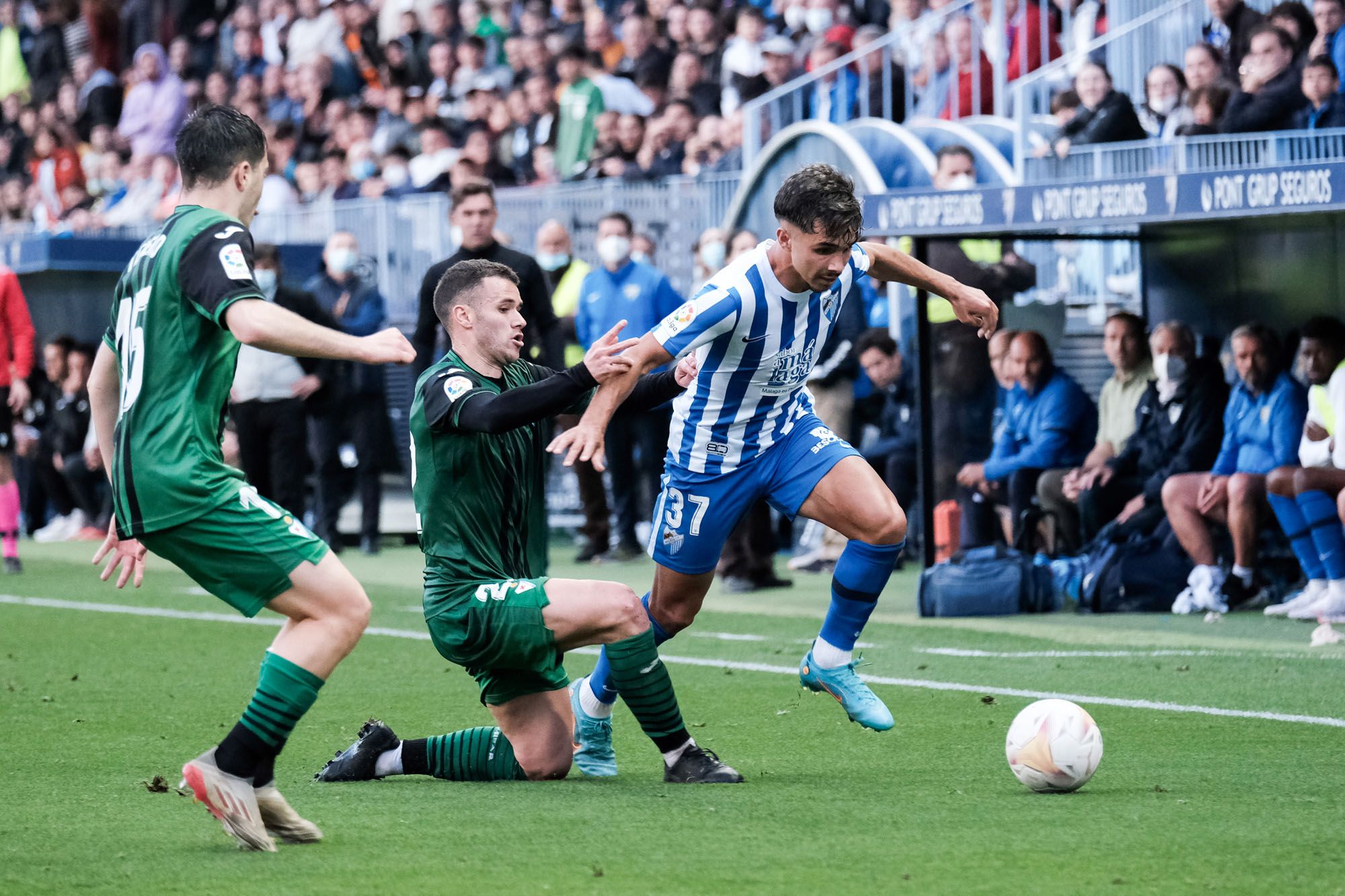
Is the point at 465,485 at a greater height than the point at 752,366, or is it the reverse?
the point at 752,366

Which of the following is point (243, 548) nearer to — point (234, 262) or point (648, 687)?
point (234, 262)

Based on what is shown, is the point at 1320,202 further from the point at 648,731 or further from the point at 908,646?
the point at 648,731

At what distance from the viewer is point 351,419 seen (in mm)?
15305

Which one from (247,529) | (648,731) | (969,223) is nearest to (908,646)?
(969,223)

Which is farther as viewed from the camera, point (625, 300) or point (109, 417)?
point (625, 300)

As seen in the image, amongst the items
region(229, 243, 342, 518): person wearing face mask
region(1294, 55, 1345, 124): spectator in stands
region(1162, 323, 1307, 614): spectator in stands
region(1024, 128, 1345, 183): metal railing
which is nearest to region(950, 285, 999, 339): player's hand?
region(1024, 128, 1345, 183): metal railing

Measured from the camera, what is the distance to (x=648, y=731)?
565cm

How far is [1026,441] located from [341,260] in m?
6.68

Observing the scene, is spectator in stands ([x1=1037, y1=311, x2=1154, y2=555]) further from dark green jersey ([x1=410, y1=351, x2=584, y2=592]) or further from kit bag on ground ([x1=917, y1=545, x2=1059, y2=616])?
dark green jersey ([x1=410, y1=351, x2=584, y2=592])

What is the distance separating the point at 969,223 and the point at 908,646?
2482 millimetres

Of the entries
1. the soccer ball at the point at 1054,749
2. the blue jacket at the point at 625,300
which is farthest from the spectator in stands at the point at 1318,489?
the soccer ball at the point at 1054,749

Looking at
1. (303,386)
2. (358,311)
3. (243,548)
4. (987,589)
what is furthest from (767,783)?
(358,311)

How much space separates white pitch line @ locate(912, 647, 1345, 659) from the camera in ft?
27.8

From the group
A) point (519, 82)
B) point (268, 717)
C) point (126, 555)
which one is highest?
point (519, 82)
